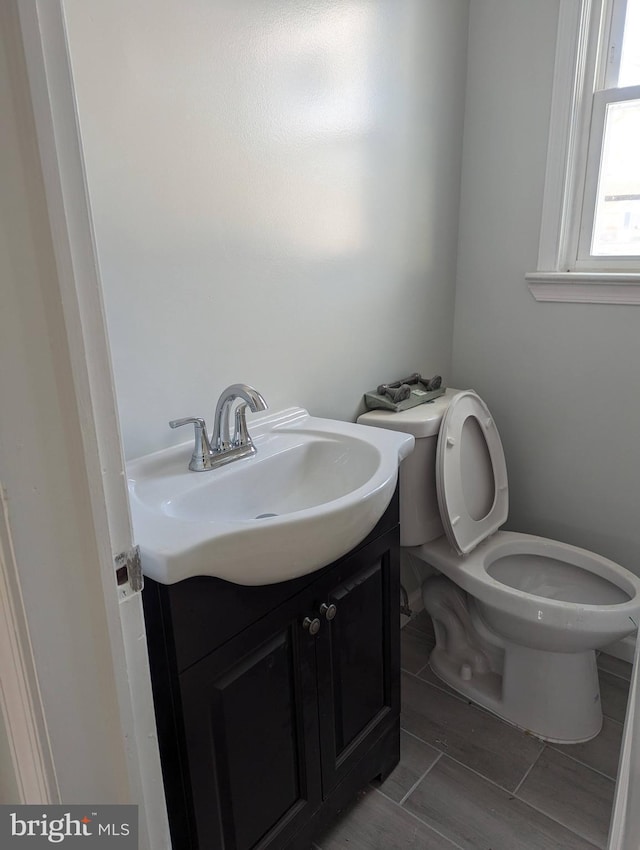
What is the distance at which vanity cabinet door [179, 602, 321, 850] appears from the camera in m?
0.92

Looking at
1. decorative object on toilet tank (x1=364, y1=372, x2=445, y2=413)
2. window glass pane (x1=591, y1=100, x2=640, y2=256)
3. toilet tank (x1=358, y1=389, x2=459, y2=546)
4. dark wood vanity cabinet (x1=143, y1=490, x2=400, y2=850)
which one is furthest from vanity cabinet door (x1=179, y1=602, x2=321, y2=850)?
window glass pane (x1=591, y1=100, x2=640, y2=256)

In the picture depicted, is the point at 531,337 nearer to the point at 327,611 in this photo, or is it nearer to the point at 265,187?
the point at 265,187

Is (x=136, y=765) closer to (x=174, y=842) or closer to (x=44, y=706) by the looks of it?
(x=44, y=706)

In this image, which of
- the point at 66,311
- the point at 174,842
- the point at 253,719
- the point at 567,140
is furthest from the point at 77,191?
the point at 567,140

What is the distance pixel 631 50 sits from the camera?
5.30 feet

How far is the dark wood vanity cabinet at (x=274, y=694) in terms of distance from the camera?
889 millimetres

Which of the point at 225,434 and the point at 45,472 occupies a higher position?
the point at 45,472

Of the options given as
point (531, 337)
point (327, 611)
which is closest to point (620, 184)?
point (531, 337)

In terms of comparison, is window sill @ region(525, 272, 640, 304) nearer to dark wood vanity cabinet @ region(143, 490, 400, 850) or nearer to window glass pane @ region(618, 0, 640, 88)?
window glass pane @ region(618, 0, 640, 88)

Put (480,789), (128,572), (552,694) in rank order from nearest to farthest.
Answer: (128,572) < (480,789) < (552,694)

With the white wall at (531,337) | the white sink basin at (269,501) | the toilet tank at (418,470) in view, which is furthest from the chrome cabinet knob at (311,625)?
the white wall at (531,337)

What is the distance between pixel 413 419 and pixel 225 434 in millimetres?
575

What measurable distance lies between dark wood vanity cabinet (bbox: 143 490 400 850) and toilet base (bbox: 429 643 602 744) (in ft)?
1.35

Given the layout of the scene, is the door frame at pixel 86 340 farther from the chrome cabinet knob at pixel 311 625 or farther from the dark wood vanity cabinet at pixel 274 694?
the chrome cabinet knob at pixel 311 625
